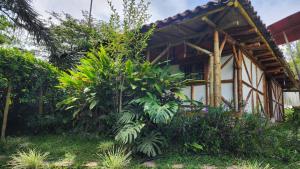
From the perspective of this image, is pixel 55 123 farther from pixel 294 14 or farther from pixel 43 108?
pixel 294 14

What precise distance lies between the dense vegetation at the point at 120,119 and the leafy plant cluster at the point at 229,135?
2cm

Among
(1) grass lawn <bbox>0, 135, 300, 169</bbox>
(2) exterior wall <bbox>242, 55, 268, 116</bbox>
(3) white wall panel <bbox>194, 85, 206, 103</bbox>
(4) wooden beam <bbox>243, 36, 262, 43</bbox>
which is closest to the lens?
(1) grass lawn <bbox>0, 135, 300, 169</bbox>

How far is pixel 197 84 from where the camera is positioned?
7.37m

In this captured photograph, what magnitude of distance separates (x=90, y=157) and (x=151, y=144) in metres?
1.11

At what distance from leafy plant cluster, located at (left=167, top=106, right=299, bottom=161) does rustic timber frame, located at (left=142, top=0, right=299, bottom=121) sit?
2.38 ft

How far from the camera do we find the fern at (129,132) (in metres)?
3.92

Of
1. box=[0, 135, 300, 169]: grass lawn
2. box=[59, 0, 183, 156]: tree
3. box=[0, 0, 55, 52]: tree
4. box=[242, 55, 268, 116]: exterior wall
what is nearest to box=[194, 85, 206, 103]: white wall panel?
box=[242, 55, 268, 116]: exterior wall

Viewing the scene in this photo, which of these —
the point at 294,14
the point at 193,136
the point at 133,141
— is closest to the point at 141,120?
the point at 133,141

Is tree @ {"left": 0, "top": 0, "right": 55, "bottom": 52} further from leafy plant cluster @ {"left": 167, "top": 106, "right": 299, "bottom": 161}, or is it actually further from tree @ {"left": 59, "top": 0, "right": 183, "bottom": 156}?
leafy plant cluster @ {"left": 167, "top": 106, "right": 299, "bottom": 161}

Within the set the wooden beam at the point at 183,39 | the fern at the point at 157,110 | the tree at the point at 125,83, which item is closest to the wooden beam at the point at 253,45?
the wooden beam at the point at 183,39

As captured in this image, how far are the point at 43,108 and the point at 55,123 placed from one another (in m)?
0.85

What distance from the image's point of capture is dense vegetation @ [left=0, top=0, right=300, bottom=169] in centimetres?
389

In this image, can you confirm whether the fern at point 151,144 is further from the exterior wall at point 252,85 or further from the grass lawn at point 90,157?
the exterior wall at point 252,85

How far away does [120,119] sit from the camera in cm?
448
